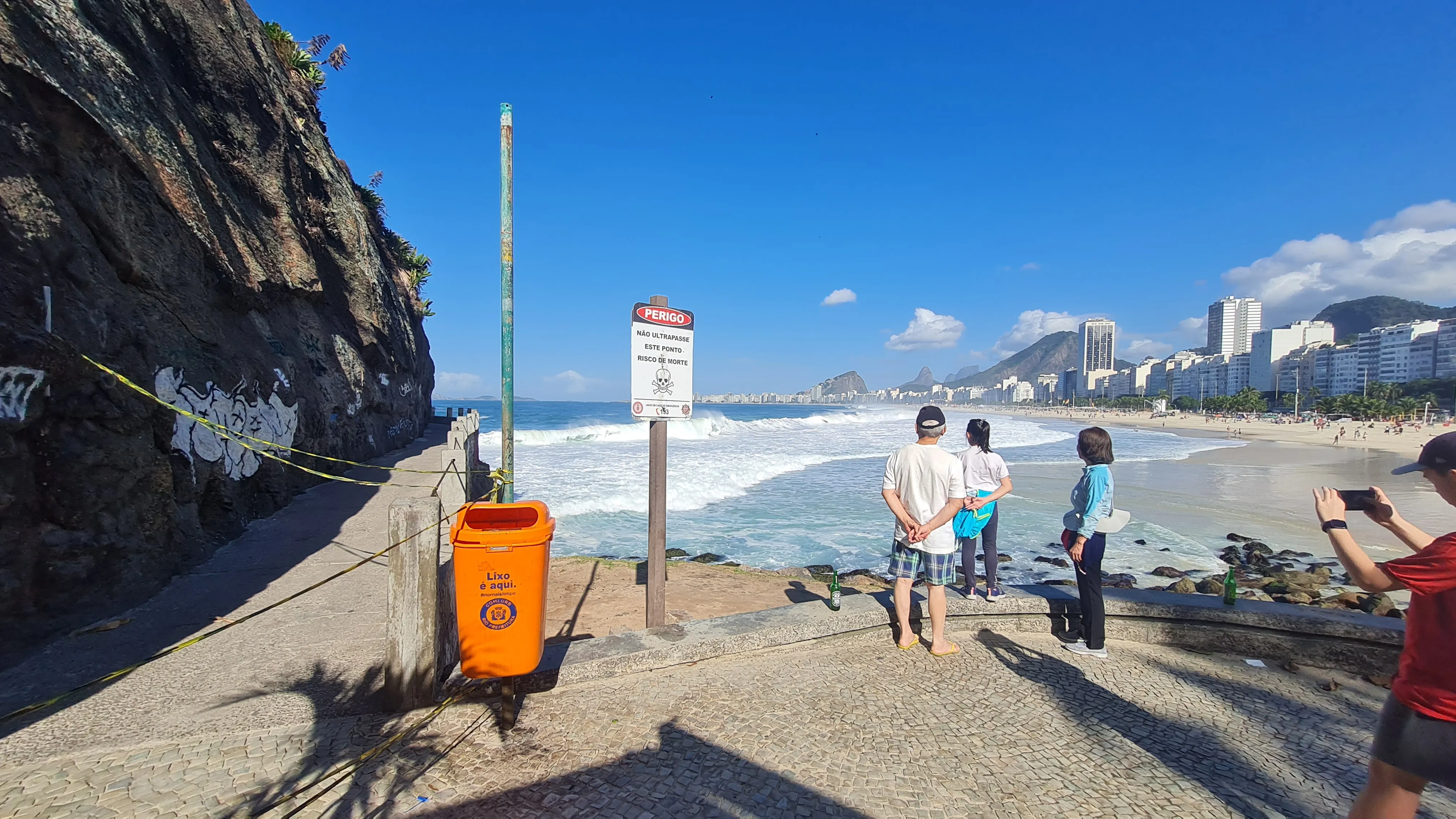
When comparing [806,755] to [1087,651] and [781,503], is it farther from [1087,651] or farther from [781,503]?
[781,503]

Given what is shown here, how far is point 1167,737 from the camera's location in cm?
325

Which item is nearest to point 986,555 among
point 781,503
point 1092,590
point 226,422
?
point 1092,590

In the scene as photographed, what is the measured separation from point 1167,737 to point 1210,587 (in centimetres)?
644

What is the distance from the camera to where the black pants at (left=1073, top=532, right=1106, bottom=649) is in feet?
13.8

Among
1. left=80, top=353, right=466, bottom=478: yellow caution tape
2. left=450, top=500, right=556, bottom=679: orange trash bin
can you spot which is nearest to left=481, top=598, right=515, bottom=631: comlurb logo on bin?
left=450, top=500, right=556, bottom=679: orange trash bin

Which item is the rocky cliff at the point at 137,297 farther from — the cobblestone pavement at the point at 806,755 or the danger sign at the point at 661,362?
the danger sign at the point at 661,362

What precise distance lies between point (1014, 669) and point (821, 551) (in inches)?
286

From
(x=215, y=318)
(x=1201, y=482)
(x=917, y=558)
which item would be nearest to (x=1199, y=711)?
(x=917, y=558)

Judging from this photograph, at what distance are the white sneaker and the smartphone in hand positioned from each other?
2.31 metres

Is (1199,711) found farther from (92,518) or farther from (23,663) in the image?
(92,518)

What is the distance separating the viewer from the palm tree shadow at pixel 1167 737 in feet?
8.95

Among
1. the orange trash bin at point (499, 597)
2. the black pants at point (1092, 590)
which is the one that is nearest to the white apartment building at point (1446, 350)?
the black pants at point (1092, 590)

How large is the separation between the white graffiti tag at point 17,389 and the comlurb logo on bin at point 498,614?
12.5 ft

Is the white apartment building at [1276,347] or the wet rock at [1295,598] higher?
the white apartment building at [1276,347]
